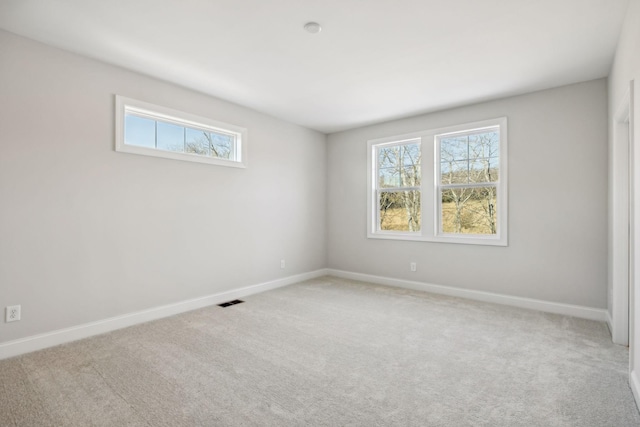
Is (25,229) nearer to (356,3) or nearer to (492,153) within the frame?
(356,3)

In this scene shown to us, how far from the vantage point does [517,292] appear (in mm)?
3986

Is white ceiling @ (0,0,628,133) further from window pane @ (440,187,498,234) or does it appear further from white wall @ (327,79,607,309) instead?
window pane @ (440,187,498,234)

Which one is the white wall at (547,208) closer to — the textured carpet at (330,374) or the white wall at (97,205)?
the textured carpet at (330,374)

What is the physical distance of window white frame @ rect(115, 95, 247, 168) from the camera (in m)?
3.24

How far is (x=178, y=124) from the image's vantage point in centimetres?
382

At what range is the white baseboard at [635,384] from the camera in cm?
192

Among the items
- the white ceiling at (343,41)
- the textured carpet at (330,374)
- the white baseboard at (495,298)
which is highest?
the white ceiling at (343,41)

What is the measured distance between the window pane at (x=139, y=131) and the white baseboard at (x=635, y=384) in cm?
441

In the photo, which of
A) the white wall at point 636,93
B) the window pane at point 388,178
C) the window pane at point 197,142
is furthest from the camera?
the window pane at point 388,178

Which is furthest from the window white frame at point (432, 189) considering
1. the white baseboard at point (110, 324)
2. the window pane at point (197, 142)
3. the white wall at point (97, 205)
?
the window pane at point (197, 142)

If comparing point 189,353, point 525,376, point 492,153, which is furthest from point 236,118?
point 525,376

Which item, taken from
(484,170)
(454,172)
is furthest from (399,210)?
(484,170)

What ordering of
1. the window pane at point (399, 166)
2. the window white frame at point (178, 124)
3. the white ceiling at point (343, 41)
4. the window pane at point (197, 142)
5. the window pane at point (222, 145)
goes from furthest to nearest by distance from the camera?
1. the window pane at point (399, 166)
2. the window pane at point (222, 145)
3. the window pane at point (197, 142)
4. the window white frame at point (178, 124)
5. the white ceiling at point (343, 41)

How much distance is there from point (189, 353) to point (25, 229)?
170cm
